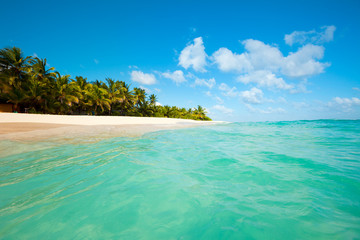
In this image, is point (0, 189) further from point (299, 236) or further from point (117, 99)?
point (117, 99)

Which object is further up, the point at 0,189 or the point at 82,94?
the point at 82,94

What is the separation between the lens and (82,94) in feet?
76.6

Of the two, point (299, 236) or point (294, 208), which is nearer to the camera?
point (299, 236)

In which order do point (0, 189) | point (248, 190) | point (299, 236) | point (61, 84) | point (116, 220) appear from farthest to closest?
point (61, 84), point (248, 190), point (0, 189), point (116, 220), point (299, 236)

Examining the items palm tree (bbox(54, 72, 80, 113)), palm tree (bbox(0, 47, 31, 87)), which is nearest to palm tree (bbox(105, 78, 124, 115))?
palm tree (bbox(54, 72, 80, 113))

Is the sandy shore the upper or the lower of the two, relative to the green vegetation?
lower

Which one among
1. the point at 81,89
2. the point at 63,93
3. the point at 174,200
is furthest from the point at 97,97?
the point at 174,200

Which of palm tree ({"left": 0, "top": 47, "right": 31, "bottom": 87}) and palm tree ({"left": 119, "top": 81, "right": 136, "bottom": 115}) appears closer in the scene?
palm tree ({"left": 0, "top": 47, "right": 31, "bottom": 87})

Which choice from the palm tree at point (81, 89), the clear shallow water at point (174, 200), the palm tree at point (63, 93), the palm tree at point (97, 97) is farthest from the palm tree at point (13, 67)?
the clear shallow water at point (174, 200)

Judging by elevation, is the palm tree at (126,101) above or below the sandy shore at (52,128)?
above

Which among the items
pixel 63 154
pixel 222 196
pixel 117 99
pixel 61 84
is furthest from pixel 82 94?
pixel 222 196

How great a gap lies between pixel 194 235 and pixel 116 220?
31.9 inches

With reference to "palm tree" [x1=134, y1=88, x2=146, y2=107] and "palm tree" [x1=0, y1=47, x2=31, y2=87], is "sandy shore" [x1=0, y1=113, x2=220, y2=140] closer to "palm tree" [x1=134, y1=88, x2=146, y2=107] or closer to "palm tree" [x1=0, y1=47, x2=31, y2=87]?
"palm tree" [x1=0, y1=47, x2=31, y2=87]

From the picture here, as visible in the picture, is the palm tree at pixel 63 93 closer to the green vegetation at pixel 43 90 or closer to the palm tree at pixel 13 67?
the green vegetation at pixel 43 90
